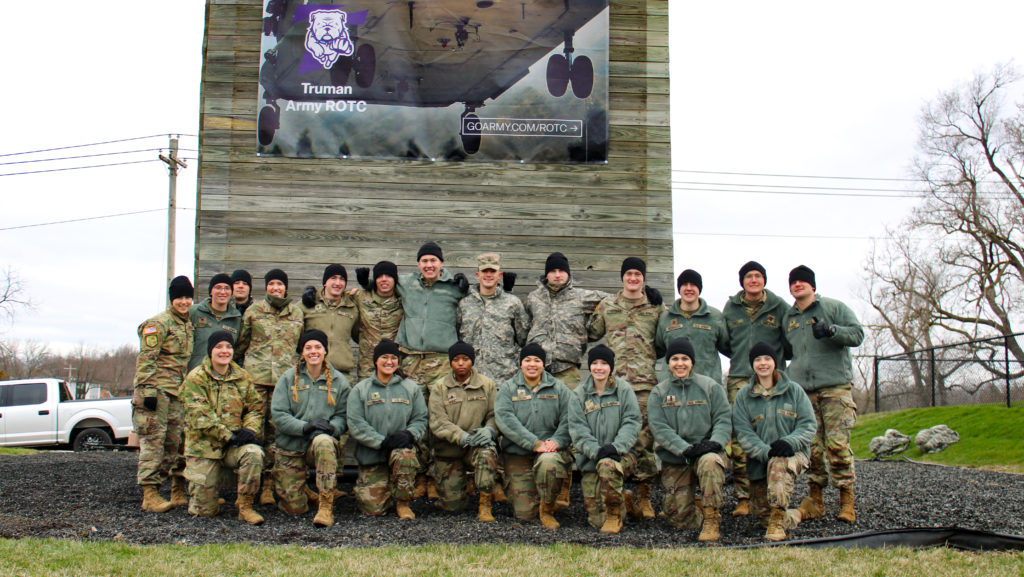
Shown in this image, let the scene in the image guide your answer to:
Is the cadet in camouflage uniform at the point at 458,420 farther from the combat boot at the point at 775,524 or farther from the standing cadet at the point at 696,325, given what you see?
the combat boot at the point at 775,524

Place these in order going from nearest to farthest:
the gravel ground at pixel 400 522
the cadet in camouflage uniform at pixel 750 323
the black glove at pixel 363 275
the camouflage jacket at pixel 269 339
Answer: the gravel ground at pixel 400 522 < the cadet in camouflage uniform at pixel 750 323 < the camouflage jacket at pixel 269 339 < the black glove at pixel 363 275

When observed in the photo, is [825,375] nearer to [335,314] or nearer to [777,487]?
[777,487]

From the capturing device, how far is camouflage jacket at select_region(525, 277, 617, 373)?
7.21 metres

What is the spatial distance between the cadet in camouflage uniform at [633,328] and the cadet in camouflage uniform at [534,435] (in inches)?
29.0

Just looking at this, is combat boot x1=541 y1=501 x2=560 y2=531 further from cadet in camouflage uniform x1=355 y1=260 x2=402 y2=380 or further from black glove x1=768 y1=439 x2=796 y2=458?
cadet in camouflage uniform x1=355 y1=260 x2=402 y2=380

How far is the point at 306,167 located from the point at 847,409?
6.00 meters

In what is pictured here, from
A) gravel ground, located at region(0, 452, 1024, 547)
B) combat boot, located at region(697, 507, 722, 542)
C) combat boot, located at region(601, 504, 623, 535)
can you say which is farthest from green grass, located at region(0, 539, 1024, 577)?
combat boot, located at region(601, 504, 623, 535)

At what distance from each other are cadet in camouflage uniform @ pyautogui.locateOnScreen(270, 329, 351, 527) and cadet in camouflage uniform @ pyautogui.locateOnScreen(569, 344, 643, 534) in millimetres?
1987

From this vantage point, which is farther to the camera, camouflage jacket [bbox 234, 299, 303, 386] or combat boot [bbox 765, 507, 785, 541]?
camouflage jacket [bbox 234, 299, 303, 386]

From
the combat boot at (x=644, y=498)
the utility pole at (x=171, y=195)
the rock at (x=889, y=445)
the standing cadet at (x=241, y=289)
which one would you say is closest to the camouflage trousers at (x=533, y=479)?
the combat boot at (x=644, y=498)

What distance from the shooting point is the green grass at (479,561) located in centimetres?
443

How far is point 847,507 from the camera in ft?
20.7

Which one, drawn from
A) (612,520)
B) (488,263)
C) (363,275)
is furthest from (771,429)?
(363,275)

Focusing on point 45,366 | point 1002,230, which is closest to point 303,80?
point 1002,230
